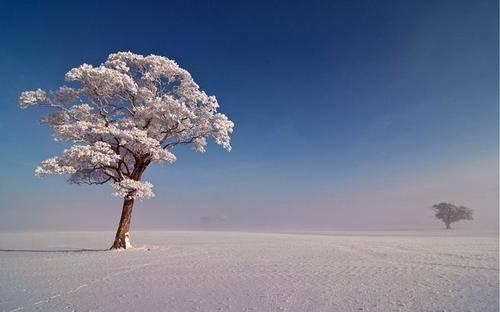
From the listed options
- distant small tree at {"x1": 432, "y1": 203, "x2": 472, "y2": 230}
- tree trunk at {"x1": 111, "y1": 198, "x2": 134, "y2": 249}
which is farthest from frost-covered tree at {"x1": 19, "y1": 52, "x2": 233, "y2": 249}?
distant small tree at {"x1": 432, "y1": 203, "x2": 472, "y2": 230}

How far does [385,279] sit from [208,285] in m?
5.73

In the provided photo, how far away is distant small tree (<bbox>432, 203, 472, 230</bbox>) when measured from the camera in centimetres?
8375

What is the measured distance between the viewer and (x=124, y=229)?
2397 cm

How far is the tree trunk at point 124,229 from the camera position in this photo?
23.7 meters

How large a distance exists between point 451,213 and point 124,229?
8321cm

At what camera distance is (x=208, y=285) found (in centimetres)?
1112

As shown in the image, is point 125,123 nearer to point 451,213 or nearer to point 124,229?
point 124,229

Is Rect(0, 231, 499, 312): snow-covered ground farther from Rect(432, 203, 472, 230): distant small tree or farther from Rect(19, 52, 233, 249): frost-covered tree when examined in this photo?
Rect(432, 203, 472, 230): distant small tree

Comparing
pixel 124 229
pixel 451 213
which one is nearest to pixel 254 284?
pixel 124 229

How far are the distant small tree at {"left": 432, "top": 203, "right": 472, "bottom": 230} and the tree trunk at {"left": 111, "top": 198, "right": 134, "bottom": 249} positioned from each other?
82.4 meters

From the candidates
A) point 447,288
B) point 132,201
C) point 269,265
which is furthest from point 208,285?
point 132,201

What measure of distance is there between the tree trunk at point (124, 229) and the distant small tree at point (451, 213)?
8236 centimetres

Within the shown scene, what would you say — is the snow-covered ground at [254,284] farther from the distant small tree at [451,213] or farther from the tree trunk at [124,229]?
the distant small tree at [451,213]

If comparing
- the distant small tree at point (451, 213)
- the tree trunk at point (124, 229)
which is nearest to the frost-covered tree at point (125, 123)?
the tree trunk at point (124, 229)
